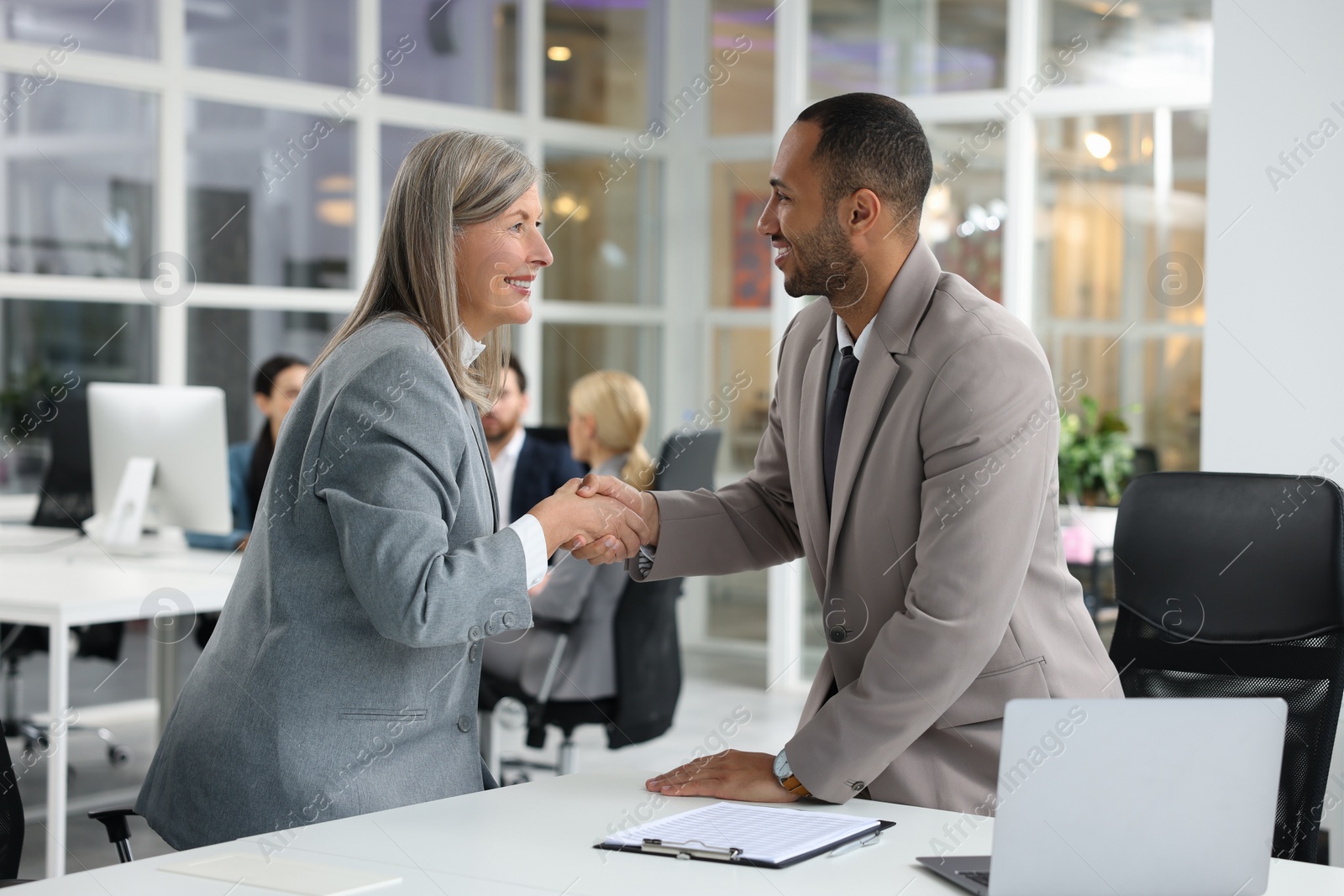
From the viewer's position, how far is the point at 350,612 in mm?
1738

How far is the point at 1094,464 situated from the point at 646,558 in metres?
3.58

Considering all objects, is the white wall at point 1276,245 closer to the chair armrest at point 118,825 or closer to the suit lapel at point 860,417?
the suit lapel at point 860,417

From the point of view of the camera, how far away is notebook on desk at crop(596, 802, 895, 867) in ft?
4.92

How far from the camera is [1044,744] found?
123cm

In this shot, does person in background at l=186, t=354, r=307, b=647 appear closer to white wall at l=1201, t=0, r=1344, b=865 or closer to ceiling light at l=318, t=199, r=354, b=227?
ceiling light at l=318, t=199, r=354, b=227

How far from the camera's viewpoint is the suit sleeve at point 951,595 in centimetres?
172

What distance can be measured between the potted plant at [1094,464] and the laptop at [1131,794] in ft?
13.9

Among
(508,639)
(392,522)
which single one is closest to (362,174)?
(508,639)

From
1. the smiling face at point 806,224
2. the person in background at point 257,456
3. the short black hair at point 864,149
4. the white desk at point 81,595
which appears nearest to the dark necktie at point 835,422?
the smiling face at point 806,224

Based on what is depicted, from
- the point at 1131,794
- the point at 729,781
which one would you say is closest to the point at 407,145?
the point at 729,781

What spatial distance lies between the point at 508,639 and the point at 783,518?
1.85 meters

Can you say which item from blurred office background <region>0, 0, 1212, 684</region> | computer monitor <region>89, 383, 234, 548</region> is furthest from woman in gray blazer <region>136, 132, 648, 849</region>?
blurred office background <region>0, 0, 1212, 684</region>

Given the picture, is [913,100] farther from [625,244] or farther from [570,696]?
[570,696]

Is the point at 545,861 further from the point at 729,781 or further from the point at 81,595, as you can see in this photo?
the point at 81,595
